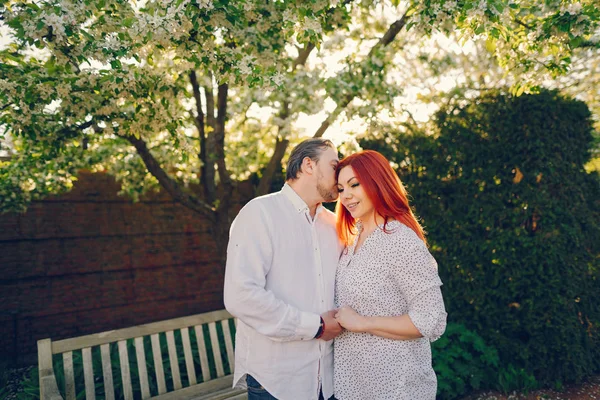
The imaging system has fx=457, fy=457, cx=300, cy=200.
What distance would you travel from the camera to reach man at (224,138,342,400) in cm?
232

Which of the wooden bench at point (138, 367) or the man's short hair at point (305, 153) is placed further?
the wooden bench at point (138, 367)

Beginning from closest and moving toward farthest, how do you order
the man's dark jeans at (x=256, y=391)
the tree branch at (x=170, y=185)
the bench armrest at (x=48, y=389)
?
1. the man's dark jeans at (x=256, y=391)
2. the bench armrest at (x=48, y=389)
3. the tree branch at (x=170, y=185)

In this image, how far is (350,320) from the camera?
2350mm

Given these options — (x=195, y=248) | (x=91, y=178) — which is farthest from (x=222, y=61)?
(x=195, y=248)

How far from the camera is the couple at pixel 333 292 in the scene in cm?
228

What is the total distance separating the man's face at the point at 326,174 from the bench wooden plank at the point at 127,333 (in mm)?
2182

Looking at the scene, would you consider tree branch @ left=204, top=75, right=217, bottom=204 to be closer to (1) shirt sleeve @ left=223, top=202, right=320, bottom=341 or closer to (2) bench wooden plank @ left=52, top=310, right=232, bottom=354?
(2) bench wooden plank @ left=52, top=310, right=232, bottom=354

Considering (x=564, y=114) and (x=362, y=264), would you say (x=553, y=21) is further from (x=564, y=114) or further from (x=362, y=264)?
(x=362, y=264)

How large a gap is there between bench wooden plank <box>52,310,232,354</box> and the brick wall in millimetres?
3016

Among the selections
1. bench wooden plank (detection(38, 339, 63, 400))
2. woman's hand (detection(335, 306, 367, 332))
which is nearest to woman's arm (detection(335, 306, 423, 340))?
woman's hand (detection(335, 306, 367, 332))

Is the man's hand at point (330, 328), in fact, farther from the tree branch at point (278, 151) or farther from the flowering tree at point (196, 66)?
the tree branch at point (278, 151)

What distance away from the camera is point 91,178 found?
6770mm

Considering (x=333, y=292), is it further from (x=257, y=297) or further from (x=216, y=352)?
(x=216, y=352)

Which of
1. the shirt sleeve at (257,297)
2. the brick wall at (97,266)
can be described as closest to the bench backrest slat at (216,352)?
the shirt sleeve at (257,297)
